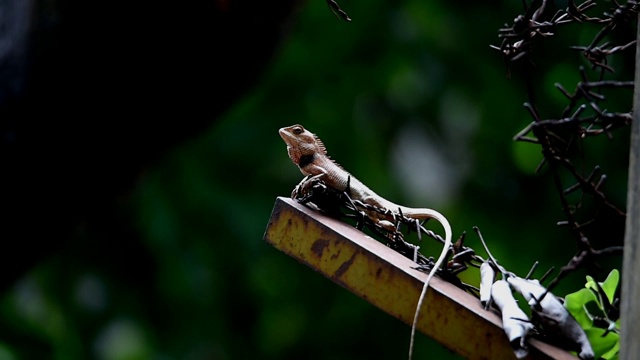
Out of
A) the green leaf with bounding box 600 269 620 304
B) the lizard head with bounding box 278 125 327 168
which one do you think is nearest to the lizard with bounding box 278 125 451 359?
the lizard head with bounding box 278 125 327 168

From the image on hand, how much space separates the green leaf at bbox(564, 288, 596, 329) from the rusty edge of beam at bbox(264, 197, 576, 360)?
0.06 metres

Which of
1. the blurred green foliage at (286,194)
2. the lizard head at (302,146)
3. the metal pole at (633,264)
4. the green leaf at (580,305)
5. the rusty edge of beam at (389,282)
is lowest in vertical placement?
the blurred green foliage at (286,194)

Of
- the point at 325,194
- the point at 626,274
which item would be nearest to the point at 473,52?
the point at 325,194

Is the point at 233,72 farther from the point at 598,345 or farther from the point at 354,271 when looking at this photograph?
the point at 598,345

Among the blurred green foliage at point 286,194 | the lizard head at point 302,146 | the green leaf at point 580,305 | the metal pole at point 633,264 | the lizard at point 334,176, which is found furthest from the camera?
the blurred green foliage at point 286,194

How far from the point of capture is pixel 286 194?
5512mm

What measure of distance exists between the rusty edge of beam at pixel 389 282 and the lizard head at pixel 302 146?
0.80 meters

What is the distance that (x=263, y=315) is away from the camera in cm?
587

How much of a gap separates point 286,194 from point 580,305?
4007 mm

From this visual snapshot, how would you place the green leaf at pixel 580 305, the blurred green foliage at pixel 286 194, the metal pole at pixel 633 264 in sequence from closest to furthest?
the metal pole at pixel 633 264, the green leaf at pixel 580 305, the blurred green foliage at pixel 286 194

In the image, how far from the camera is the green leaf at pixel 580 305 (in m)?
1.54

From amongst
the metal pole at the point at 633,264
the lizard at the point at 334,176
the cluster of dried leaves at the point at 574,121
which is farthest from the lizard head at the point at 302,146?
the metal pole at the point at 633,264

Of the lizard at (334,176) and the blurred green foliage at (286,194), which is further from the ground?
the lizard at (334,176)

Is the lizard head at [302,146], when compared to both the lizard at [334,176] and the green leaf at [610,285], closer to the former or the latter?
the lizard at [334,176]
